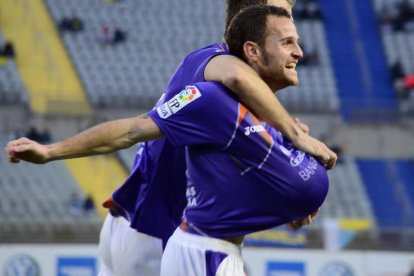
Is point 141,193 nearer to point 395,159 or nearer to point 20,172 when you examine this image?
point 20,172

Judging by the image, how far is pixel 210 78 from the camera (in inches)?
158

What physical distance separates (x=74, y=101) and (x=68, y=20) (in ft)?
10.8

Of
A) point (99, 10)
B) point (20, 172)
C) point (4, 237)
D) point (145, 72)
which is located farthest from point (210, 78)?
point (99, 10)

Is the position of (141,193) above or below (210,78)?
below

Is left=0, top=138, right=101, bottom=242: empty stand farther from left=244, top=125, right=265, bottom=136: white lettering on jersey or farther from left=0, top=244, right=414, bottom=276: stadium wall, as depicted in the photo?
left=244, top=125, right=265, bottom=136: white lettering on jersey

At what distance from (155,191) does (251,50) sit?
1228mm

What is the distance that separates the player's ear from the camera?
3998 millimetres

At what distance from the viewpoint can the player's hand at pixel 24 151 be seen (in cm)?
372

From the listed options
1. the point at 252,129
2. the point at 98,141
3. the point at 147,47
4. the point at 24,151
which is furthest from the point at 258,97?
the point at 147,47

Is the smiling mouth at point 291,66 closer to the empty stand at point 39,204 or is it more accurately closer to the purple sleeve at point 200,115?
the purple sleeve at point 200,115

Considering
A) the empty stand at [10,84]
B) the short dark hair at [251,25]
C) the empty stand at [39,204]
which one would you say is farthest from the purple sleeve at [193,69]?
the empty stand at [10,84]

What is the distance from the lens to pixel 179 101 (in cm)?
397

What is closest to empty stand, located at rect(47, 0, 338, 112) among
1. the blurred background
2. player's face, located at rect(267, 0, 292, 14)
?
the blurred background

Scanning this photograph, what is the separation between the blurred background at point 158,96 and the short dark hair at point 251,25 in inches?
325
